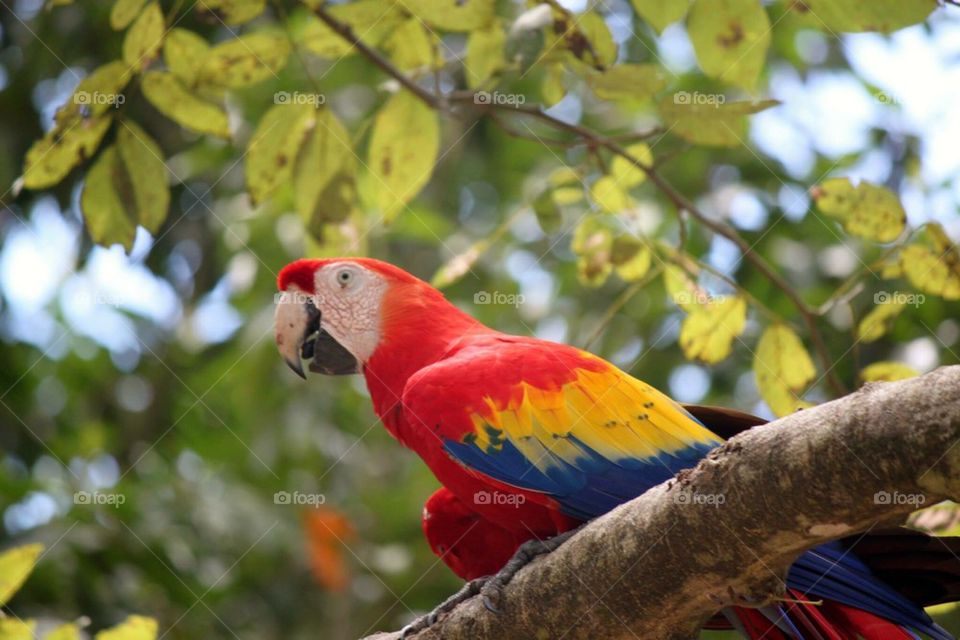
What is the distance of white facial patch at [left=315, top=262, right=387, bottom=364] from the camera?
2641 millimetres

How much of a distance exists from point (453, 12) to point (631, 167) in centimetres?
70

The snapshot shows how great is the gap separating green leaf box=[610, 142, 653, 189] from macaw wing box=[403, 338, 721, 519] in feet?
2.39

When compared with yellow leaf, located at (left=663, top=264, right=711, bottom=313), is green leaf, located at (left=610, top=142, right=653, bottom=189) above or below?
above

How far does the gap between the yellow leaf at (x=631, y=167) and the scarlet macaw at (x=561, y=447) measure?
66cm

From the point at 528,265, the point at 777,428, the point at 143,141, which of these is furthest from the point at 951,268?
the point at 528,265

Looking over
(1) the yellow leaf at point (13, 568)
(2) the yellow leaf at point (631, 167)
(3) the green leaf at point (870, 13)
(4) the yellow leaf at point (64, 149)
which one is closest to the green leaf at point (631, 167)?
(2) the yellow leaf at point (631, 167)

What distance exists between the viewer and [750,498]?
4.81ft

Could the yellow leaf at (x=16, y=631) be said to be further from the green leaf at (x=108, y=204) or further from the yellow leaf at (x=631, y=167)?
the yellow leaf at (x=631, y=167)

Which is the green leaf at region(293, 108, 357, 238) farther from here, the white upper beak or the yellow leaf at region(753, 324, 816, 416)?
the yellow leaf at region(753, 324, 816, 416)

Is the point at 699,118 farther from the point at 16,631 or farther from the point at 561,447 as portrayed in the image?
the point at 16,631

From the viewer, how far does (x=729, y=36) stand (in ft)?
7.34

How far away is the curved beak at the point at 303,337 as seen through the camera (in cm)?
269

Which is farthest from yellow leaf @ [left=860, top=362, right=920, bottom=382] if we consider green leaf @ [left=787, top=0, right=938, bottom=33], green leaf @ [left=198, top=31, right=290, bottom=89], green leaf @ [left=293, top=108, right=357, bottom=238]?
green leaf @ [left=198, top=31, right=290, bottom=89]

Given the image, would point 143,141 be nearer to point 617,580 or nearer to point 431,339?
point 431,339
